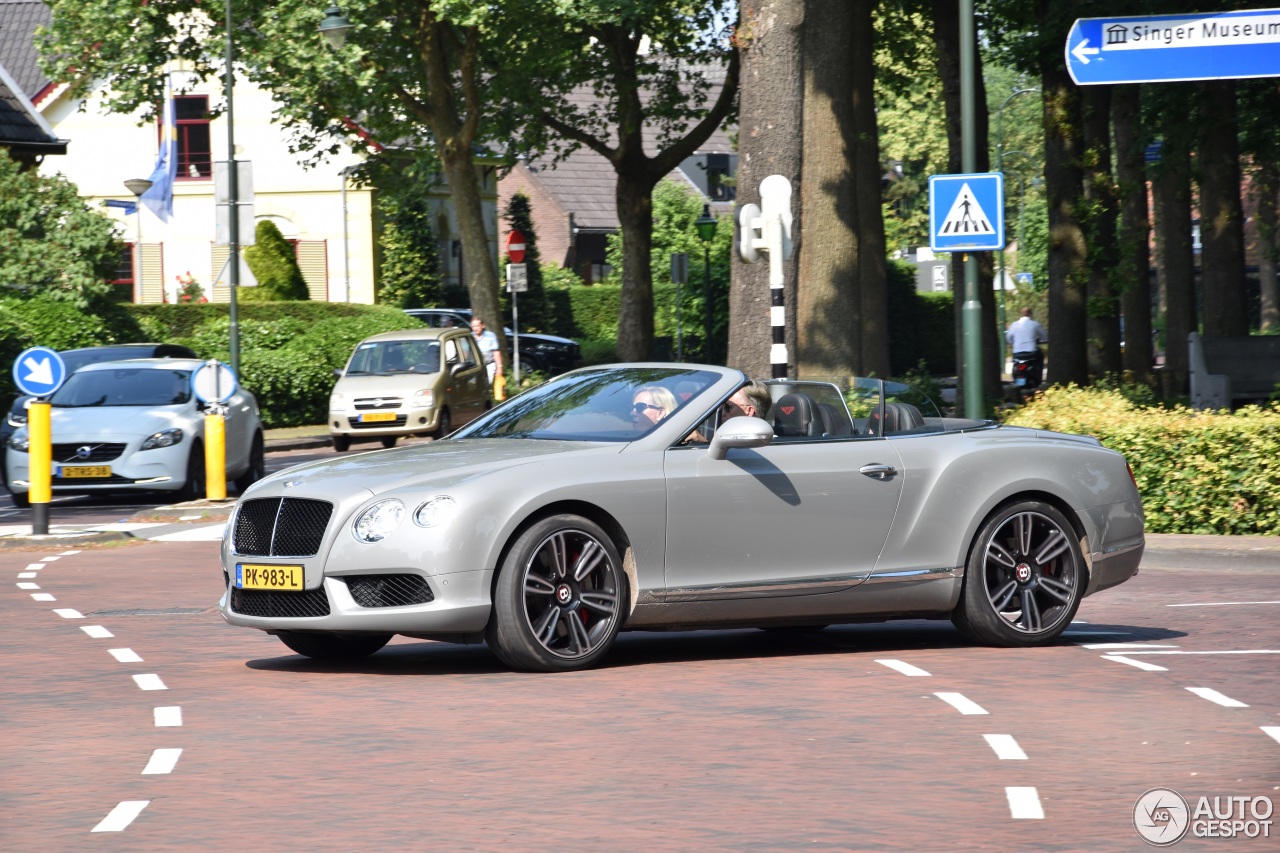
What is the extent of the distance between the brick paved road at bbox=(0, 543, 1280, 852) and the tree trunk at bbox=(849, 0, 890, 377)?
15478 millimetres

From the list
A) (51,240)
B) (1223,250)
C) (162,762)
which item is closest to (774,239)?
(162,762)

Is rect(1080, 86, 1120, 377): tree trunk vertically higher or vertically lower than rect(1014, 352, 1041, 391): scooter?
higher

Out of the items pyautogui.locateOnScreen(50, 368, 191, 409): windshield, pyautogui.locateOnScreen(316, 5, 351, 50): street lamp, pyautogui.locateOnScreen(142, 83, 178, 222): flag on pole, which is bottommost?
pyautogui.locateOnScreen(50, 368, 191, 409): windshield

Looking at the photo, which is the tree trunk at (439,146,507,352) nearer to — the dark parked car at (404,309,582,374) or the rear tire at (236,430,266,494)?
the dark parked car at (404,309,582,374)

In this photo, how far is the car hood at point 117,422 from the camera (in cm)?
2159

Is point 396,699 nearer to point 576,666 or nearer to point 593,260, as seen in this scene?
point 576,666

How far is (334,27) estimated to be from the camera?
111 ft

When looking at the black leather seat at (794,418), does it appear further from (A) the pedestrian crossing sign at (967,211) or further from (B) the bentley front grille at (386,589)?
(A) the pedestrian crossing sign at (967,211)

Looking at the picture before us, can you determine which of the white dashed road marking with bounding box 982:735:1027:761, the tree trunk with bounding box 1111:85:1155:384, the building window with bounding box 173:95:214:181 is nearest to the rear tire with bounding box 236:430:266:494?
the tree trunk with bounding box 1111:85:1155:384

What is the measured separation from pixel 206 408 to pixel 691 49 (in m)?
22.9

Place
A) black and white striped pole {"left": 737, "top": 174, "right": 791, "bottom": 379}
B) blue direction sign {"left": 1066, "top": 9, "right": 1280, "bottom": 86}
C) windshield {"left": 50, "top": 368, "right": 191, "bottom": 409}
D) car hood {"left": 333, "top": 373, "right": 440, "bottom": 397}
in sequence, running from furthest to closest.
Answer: car hood {"left": 333, "top": 373, "right": 440, "bottom": 397} < windshield {"left": 50, "top": 368, "right": 191, "bottom": 409} < black and white striped pole {"left": 737, "top": 174, "right": 791, "bottom": 379} < blue direction sign {"left": 1066, "top": 9, "right": 1280, "bottom": 86}

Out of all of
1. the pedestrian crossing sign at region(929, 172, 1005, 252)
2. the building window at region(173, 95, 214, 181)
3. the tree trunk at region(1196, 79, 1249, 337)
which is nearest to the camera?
the pedestrian crossing sign at region(929, 172, 1005, 252)

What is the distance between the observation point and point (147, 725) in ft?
27.1

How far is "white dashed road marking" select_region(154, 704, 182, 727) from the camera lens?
8.29 m
